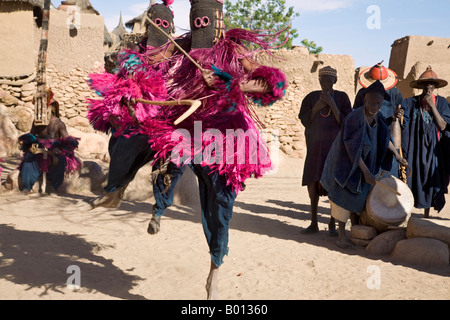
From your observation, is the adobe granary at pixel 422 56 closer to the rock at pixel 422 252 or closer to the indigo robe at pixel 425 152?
the indigo robe at pixel 425 152

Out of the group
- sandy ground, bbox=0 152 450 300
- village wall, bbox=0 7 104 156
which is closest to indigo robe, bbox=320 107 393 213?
sandy ground, bbox=0 152 450 300

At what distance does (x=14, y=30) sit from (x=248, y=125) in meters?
12.7

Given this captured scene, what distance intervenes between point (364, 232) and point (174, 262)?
2.34m

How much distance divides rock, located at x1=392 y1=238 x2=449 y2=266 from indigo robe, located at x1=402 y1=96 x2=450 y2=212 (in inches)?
85.4

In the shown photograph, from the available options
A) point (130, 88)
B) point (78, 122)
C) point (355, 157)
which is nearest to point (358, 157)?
point (355, 157)

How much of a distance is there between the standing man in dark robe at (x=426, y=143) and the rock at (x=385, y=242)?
190cm

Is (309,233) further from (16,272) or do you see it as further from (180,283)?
(16,272)

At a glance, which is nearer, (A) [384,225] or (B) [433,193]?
(A) [384,225]

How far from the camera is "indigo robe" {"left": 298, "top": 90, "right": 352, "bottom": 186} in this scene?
557 centimetres

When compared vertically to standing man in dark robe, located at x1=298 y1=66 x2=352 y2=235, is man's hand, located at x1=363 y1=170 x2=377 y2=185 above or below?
below

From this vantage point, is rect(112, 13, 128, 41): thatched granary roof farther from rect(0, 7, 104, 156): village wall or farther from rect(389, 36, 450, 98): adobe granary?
rect(389, 36, 450, 98): adobe granary

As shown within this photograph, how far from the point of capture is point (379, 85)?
179 inches

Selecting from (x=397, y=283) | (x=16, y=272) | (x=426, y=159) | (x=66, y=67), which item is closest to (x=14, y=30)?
(x=66, y=67)

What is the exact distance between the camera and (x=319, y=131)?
18.6 ft
